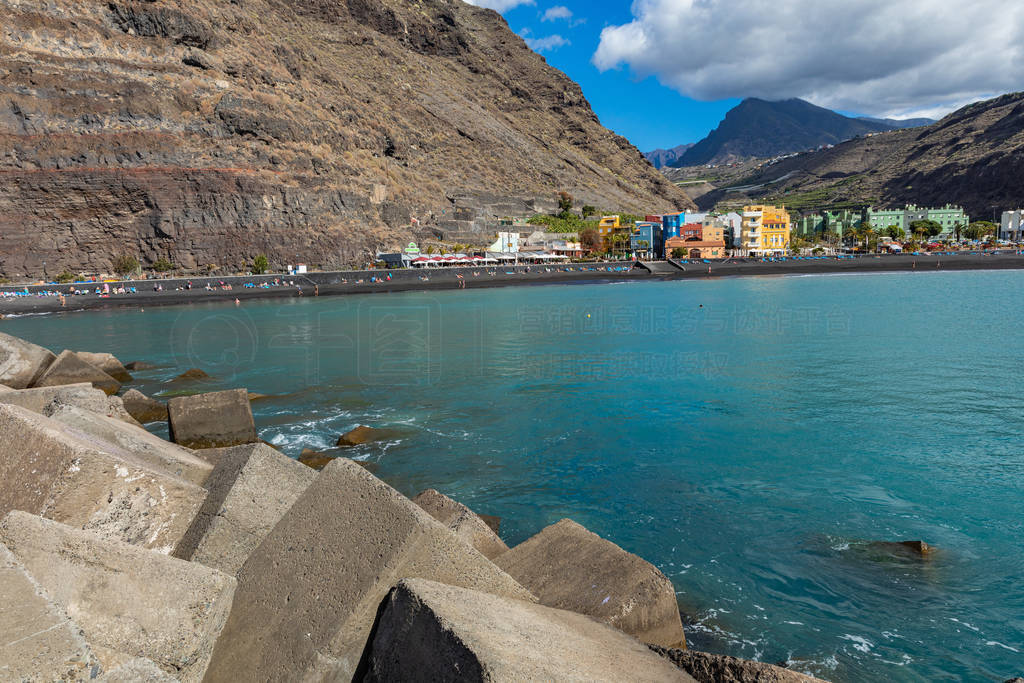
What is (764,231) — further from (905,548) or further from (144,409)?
(144,409)

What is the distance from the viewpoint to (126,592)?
366cm

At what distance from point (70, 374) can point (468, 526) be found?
1600 centimetres

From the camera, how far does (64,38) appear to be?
80.4 meters

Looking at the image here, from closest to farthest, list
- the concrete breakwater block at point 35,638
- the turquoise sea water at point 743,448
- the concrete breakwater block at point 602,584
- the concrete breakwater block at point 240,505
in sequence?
the concrete breakwater block at point 35,638, the concrete breakwater block at point 240,505, the concrete breakwater block at point 602,584, the turquoise sea water at point 743,448

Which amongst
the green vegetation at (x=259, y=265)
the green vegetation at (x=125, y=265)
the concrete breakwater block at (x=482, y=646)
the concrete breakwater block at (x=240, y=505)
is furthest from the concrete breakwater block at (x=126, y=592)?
the green vegetation at (x=125, y=265)

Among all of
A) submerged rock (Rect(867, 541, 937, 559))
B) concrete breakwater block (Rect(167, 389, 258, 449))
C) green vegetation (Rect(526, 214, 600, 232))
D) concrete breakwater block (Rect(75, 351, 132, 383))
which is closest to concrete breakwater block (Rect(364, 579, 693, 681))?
submerged rock (Rect(867, 541, 937, 559))

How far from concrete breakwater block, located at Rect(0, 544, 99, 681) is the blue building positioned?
384 ft

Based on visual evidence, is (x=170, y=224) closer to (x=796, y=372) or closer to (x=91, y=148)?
(x=91, y=148)

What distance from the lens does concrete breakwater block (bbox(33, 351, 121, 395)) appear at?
53.6ft

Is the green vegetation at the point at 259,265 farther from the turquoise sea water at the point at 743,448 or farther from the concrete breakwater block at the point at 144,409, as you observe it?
the concrete breakwater block at the point at 144,409

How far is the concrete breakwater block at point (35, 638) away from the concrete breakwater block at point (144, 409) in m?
13.8

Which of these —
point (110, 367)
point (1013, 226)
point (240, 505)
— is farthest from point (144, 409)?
point (1013, 226)

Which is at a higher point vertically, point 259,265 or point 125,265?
point 125,265

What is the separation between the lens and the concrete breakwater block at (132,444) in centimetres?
614
